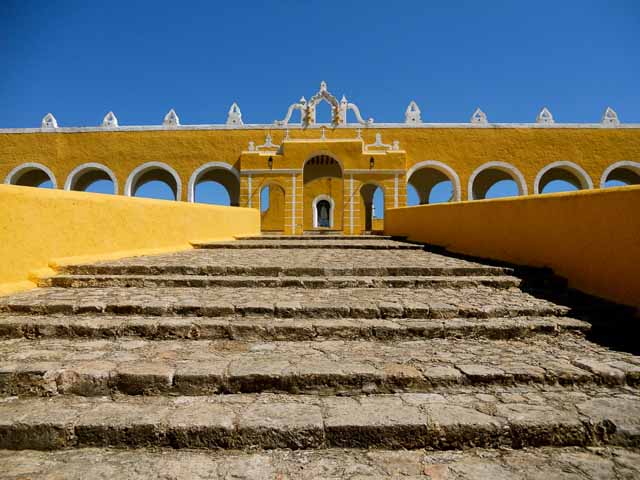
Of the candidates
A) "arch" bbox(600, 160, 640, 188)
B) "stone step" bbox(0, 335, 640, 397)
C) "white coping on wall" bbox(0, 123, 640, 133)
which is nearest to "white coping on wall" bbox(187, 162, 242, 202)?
"white coping on wall" bbox(0, 123, 640, 133)

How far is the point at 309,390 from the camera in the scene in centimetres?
207

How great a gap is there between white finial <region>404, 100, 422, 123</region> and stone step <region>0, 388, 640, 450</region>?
16.3 m

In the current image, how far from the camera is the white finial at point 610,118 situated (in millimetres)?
16109

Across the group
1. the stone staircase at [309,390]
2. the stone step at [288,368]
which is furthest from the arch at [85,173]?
the stone step at [288,368]

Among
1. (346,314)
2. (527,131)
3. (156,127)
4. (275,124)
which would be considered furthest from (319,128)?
(346,314)

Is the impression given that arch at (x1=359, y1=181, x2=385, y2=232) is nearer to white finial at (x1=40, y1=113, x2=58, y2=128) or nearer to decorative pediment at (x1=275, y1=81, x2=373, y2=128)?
decorative pediment at (x1=275, y1=81, x2=373, y2=128)

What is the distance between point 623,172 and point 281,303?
2107 centimetres

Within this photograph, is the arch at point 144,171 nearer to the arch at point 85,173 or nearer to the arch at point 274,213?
the arch at point 85,173

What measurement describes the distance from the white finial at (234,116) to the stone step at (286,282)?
14096 millimetres

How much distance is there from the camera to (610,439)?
1.74 meters

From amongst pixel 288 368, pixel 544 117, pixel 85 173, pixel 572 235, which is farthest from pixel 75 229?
pixel 544 117

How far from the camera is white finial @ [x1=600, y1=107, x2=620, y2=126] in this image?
16109 mm

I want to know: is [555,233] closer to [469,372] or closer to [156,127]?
[469,372]

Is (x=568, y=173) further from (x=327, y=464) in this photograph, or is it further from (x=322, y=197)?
(x=327, y=464)
